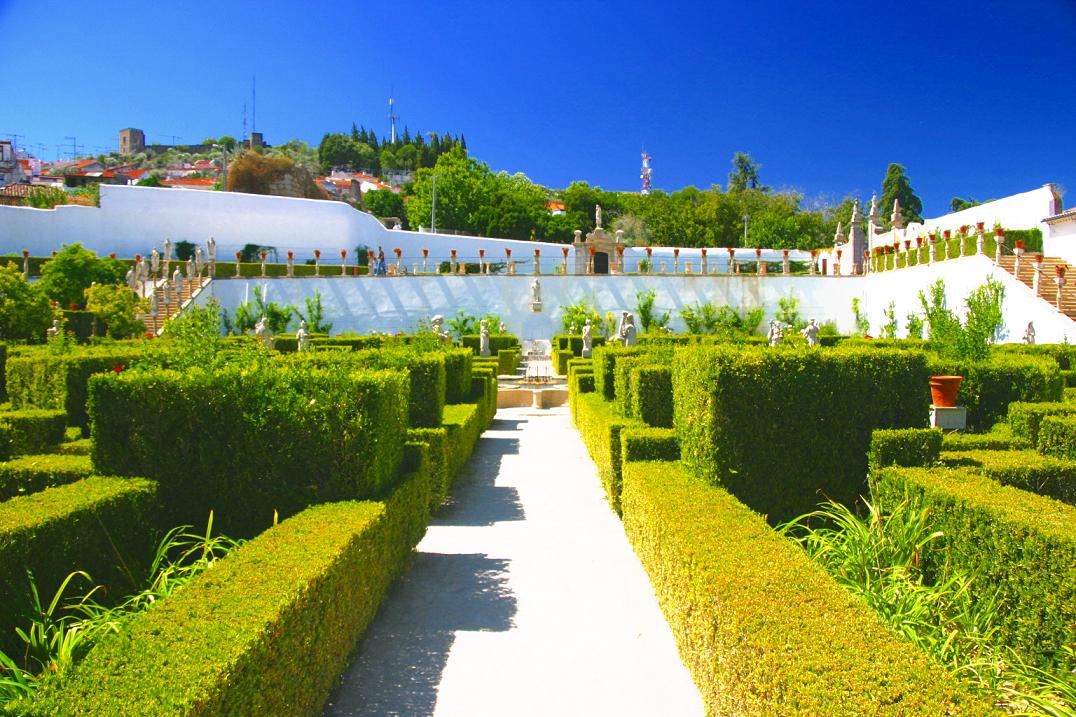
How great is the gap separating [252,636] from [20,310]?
24.5m

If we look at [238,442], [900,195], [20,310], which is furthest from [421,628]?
[900,195]

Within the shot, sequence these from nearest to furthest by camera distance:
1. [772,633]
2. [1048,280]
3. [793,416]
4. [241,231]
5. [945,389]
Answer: [772,633]
[793,416]
[945,389]
[1048,280]
[241,231]

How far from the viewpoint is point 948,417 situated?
28.5ft

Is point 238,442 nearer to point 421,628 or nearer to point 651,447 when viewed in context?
→ point 421,628

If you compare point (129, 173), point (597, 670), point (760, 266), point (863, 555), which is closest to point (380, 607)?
point (597, 670)

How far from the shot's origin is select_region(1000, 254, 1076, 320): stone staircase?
21.9 metres

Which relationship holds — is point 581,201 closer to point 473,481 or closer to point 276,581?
point 473,481

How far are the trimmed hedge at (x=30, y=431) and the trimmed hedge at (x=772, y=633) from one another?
701 centimetres

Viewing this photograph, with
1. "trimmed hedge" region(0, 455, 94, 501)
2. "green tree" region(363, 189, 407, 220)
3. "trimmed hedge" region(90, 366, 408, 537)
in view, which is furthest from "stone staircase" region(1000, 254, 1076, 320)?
"green tree" region(363, 189, 407, 220)

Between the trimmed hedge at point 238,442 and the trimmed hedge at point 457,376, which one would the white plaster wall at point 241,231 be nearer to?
the trimmed hedge at point 457,376

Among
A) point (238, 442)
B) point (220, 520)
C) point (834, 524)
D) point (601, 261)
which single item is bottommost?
point (834, 524)

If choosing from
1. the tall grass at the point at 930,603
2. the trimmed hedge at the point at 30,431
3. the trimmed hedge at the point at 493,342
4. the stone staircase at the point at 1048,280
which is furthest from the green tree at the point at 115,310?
the stone staircase at the point at 1048,280

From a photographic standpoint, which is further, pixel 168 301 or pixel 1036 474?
pixel 168 301

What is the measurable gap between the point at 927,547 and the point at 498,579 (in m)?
3.29
